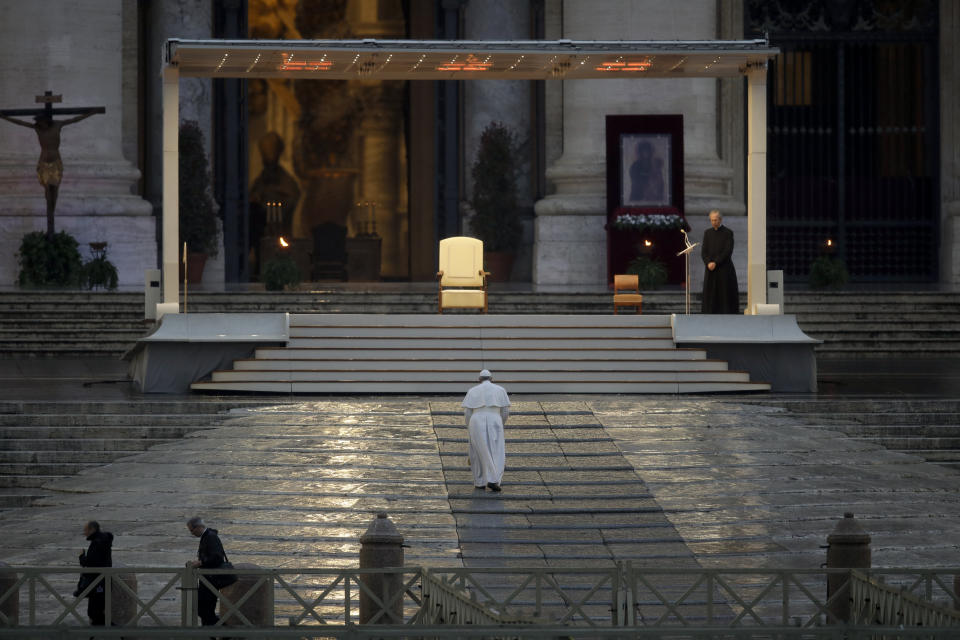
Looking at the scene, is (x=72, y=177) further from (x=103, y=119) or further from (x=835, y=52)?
(x=835, y=52)

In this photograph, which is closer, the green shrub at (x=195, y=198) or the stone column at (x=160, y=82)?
the green shrub at (x=195, y=198)

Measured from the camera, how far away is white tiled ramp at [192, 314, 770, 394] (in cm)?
Answer: 1709

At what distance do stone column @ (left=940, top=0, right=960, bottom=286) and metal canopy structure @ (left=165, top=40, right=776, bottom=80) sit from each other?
30.9 feet

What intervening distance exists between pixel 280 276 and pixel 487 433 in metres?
10.3

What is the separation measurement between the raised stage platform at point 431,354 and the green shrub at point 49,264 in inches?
226

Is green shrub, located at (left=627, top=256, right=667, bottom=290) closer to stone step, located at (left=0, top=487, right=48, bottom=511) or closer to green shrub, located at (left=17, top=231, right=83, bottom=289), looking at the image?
green shrub, located at (left=17, top=231, right=83, bottom=289)

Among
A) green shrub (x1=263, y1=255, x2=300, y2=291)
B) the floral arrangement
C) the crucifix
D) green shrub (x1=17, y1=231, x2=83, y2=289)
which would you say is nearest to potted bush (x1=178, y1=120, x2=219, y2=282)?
the crucifix

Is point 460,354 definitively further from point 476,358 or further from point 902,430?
point 902,430

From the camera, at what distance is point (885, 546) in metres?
12.1

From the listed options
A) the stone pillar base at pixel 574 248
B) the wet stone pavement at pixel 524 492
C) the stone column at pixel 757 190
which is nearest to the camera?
the wet stone pavement at pixel 524 492

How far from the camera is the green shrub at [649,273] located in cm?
2273

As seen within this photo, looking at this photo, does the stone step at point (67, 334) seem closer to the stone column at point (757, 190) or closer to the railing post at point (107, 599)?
the stone column at point (757, 190)

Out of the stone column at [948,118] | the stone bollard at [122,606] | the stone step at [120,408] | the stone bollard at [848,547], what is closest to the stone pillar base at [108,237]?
the stone step at [120,408]

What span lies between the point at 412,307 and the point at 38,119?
6781 mm
